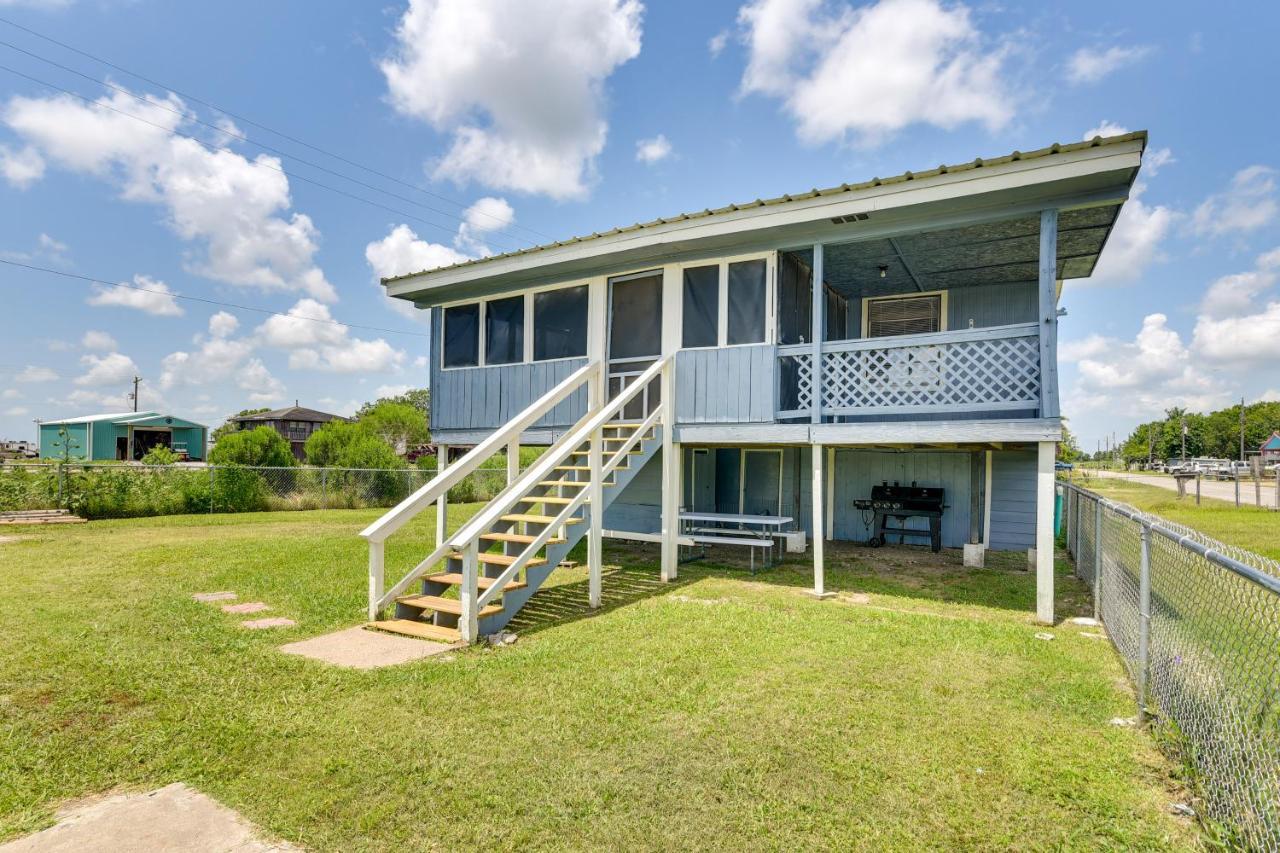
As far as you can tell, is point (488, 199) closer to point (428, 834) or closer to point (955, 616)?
point (955, 616)

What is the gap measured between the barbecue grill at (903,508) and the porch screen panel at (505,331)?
5.79 meters

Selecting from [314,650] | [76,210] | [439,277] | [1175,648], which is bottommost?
[314,650]

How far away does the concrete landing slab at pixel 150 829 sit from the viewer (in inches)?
89.0

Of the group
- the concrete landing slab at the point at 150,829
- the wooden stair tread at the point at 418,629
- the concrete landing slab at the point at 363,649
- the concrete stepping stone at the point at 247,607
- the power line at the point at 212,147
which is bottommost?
the concrete stepping stone at the point at 247,607

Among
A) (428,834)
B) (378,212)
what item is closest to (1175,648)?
(428,834)

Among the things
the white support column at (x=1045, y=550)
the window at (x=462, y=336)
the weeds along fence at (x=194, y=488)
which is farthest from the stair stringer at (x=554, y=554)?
the weeds along fence at (x=194, y=488)

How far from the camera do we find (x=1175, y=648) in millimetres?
3273

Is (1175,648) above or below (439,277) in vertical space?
below

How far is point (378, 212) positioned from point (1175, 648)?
23698 millimetres

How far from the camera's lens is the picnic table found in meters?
7.80

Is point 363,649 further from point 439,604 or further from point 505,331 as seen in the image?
point 505,331

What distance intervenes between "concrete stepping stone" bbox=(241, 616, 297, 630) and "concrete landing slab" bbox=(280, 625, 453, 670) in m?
0.56

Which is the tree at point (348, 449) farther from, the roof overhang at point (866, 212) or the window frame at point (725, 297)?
the window frame at point (725, 297)

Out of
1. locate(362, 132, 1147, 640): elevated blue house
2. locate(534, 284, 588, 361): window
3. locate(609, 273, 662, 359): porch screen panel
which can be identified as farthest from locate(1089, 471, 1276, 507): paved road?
locate(534, 284, 588, 361): window
